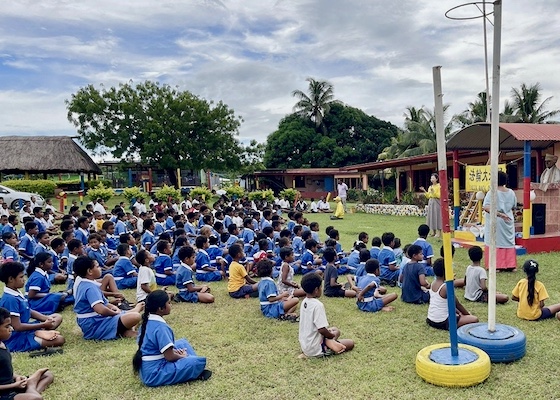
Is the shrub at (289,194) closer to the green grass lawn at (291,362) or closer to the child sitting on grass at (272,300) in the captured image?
the green grass lawn at (291,362)

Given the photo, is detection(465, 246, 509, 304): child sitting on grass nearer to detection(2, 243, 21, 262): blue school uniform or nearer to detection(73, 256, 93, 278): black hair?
detection(73, 256, 93, 278): black hair

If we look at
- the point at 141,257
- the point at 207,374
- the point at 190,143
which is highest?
the point at 190,143

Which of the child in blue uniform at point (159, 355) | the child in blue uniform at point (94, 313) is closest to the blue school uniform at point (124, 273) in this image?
the child in blue uniform at point (94, 313)

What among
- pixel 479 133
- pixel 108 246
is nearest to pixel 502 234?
pixel 479 133

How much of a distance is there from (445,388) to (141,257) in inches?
162

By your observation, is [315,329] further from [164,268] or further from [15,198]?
[15,198]

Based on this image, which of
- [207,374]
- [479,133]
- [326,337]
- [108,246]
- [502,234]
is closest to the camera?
[207,374]

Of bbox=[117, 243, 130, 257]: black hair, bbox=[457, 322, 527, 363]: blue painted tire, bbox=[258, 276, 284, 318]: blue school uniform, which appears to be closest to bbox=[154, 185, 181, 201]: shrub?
bbox=[117, 243, 130, 257]: black hair

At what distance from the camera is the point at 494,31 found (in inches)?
160

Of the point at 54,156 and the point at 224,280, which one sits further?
the point at 54,156

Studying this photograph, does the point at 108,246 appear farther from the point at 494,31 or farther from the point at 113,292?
the point at 494,31

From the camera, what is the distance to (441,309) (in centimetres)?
534

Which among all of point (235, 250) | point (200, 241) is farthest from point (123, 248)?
point (235, 250)

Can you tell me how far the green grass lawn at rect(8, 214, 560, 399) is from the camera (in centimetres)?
395
